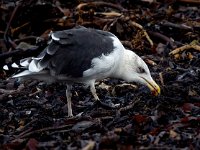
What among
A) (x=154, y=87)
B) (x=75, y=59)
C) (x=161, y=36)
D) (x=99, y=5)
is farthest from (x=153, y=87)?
(x=99, y=5)

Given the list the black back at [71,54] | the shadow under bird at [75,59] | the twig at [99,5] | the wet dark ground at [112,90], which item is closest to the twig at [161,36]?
the wet dark ground at [112,90]

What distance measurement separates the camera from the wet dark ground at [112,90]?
4.31 meters

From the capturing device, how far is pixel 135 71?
19.4 ft

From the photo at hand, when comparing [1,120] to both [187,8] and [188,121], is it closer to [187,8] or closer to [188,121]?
[188,121]

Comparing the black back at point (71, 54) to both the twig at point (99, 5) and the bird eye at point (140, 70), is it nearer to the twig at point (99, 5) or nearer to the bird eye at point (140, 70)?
the bird eye at point (140, 70)

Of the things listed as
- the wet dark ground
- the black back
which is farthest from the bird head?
the black back

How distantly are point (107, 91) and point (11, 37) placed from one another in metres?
2.38

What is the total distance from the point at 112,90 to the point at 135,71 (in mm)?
356

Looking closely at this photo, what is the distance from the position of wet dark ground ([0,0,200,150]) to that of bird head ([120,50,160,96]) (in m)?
0.11

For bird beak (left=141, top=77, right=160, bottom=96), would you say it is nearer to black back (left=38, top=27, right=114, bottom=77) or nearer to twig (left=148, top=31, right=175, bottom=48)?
black back (left=38, top=27, right=114, bottom=77)

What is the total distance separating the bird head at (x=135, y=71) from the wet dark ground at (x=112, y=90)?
11 cm

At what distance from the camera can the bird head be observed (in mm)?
5820

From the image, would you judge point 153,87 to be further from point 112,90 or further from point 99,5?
point 99,5

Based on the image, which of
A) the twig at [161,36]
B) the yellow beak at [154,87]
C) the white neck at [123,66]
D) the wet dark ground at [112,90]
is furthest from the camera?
the twig at [161,36]
